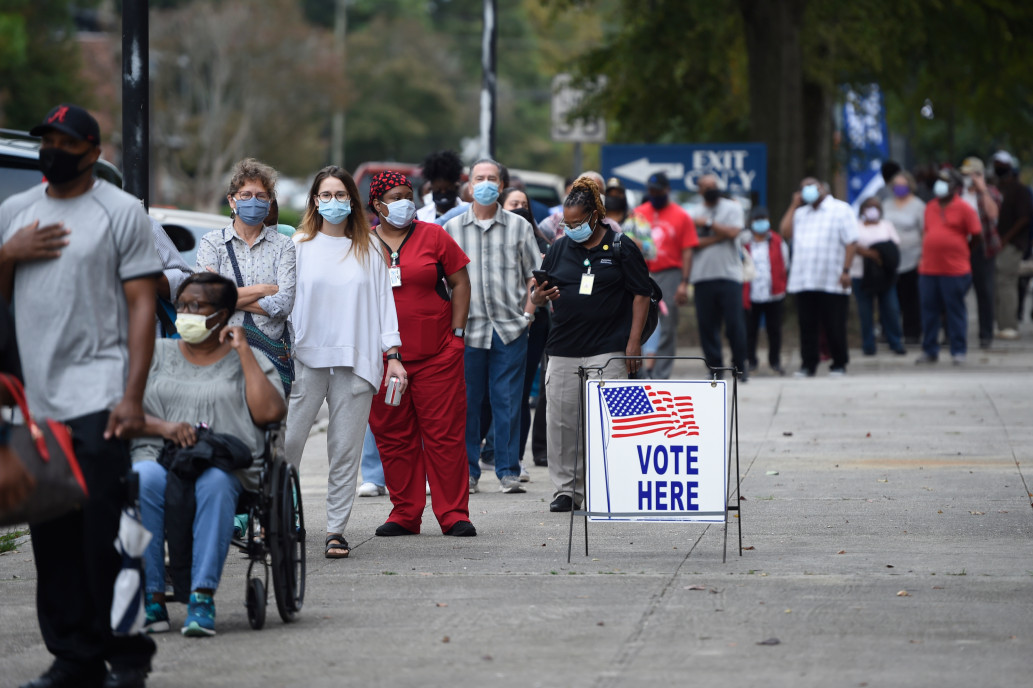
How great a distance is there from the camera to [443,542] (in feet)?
27.3

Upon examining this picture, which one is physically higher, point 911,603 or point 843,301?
point 843,301

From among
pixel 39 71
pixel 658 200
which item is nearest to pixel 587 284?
pixel 658 200

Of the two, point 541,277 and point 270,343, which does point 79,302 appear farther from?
point 541,277

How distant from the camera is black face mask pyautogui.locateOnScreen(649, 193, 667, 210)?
48.2ft

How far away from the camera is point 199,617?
607cm

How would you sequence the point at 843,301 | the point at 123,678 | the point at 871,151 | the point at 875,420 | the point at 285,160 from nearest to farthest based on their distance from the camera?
the point at 123,678, the point at 875,420, the point at 843,301, the point at 871,151, the point at 285,160

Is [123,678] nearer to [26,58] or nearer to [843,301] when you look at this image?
[843,301]

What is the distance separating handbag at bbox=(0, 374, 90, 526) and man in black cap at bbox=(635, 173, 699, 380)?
33.0 ft

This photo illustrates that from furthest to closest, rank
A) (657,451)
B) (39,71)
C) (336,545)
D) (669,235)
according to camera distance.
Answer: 1. (39,71)
2. (669,235)
3. (336,545)
4. (657,451)

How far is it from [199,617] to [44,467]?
4.94ft

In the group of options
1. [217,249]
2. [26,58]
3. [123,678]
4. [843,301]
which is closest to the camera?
[123,678]

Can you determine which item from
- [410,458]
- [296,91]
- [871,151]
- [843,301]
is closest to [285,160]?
[296,91]

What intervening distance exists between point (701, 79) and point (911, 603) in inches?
747

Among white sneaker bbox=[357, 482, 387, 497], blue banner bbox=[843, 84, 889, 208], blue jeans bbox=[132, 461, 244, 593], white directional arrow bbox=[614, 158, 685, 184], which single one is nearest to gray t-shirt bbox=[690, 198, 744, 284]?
white directional arrow bbox=[614, 158, 685, 184]
